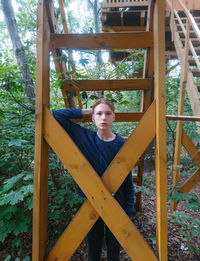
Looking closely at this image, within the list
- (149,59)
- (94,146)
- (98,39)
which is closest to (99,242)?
(94,146)

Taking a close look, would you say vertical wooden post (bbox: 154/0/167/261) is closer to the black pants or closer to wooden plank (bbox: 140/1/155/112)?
wooden plank (bbox: 140/1/155/112)

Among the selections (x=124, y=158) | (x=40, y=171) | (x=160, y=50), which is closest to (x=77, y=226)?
(x=40, y=171)

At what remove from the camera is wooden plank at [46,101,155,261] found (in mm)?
1227

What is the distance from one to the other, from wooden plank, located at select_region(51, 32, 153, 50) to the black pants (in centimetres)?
163

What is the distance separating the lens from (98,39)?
58.8 inches

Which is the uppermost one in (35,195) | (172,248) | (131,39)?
(131,39)

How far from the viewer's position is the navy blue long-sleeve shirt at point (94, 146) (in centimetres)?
139

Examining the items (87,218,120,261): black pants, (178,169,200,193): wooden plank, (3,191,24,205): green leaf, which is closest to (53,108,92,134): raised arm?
(3,191,24,205): green leaf

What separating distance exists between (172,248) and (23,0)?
10.3m

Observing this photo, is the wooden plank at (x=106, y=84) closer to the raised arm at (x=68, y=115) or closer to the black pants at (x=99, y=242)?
the raised arm at (x=68, y=115)

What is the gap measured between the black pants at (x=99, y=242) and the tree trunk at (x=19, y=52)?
172cm

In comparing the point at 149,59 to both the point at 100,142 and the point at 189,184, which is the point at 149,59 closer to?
the point at 100,142

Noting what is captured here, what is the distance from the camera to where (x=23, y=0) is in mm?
7539

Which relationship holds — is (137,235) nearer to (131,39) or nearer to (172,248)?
(131,39)
